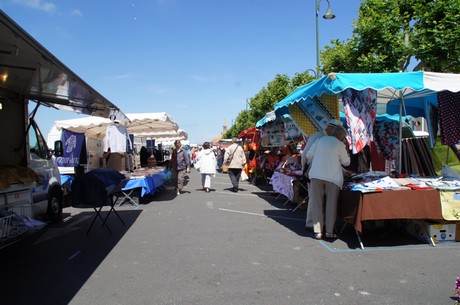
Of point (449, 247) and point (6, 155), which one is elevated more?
point (6, 155)

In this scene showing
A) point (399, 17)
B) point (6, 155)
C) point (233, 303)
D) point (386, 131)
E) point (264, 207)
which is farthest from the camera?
point (399, 17)

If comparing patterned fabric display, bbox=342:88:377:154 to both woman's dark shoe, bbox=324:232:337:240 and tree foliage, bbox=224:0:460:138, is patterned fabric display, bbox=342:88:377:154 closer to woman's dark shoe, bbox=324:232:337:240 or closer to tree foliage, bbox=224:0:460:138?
woman's dark shoe, bbox=324:232:337:240

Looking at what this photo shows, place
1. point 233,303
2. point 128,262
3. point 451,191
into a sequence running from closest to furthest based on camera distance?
point 233,303 → point 128,262 → point 451,191

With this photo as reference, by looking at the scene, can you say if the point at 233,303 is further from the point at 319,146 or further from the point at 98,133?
the point at 98,133

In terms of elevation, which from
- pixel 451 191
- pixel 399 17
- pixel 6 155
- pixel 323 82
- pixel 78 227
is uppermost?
pixel 399 17

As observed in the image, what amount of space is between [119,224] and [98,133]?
372 inches

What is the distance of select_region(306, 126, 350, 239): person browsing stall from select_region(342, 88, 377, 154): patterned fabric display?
25cm

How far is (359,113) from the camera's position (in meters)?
5.68

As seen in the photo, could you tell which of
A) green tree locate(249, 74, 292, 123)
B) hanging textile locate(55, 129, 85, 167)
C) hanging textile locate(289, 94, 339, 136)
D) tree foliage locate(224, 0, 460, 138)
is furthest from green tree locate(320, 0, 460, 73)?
green tree locate(249, 74, 292, 123)

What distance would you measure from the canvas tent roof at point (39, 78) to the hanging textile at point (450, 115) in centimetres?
626

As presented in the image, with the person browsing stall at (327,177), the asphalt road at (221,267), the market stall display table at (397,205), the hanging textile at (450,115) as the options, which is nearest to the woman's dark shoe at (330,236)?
the person browsing stall at (327,177)

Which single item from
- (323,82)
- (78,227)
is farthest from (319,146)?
(78,227)

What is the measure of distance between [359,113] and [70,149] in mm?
10457

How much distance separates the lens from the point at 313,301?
11.4 feet
